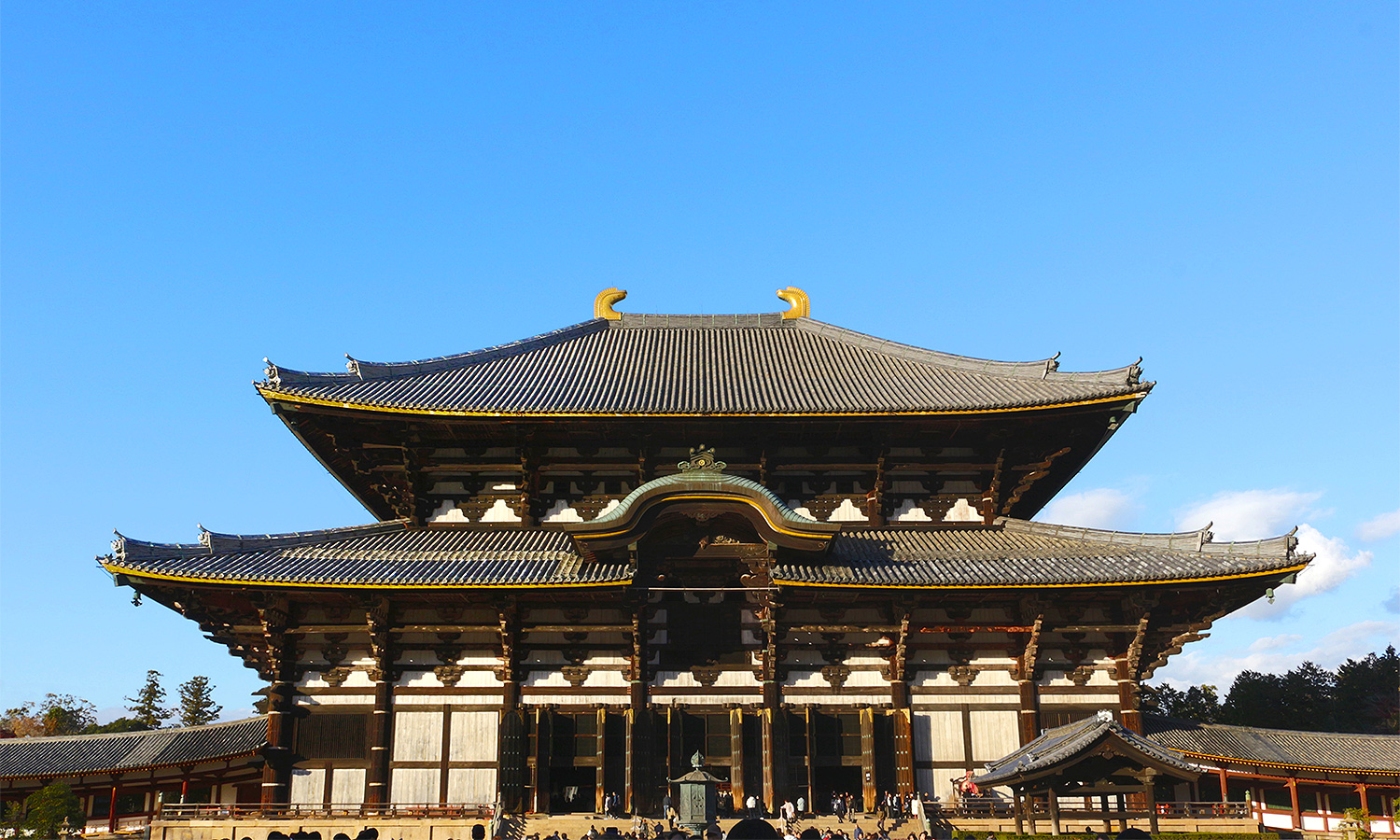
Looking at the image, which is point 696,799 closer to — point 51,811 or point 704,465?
point 704,465

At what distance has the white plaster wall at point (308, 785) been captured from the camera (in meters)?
23.4

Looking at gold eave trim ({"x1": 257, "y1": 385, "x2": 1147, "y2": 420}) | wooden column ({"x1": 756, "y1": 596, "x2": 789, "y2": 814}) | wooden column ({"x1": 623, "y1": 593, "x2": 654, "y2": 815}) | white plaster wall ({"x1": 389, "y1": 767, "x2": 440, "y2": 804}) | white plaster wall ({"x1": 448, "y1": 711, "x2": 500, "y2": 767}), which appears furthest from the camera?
gold eave trim ({"x1": 257, "y1": 385, "x2": 1147, "y2": 420})

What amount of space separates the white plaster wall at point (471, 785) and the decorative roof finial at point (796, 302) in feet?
63.9

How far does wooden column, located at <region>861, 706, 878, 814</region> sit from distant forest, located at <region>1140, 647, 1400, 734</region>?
126 feet

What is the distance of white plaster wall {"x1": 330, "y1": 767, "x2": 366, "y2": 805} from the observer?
23.4 metres

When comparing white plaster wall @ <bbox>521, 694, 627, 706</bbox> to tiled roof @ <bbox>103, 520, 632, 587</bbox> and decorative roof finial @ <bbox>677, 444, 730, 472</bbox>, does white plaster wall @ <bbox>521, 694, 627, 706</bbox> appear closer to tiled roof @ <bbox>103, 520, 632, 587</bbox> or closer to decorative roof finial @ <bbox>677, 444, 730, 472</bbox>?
tiled roof @ <bbox>103, 520, 632, 587</bbox>

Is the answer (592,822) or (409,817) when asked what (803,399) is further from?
(409,817)

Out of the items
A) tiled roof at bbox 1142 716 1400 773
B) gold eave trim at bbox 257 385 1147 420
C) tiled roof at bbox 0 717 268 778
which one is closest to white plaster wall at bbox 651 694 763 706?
gold eave trim at bbox 257 385 1147 420

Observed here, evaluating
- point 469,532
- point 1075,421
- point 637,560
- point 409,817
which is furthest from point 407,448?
point 1075,421

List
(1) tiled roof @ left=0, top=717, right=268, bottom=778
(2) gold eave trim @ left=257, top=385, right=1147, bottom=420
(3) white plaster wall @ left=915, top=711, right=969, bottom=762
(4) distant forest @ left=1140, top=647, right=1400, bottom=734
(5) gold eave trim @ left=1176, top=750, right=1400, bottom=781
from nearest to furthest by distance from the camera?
1. (3) white plaster wall @ left=915, top=711, right=969, bottom=762
2. (2) gold eave trim @ left=257, top=385, right=1147, bottom=420
3. (5) gold eave trim @ left=1176, top=750, right=1400, bottom=781
4. (1) tiled roof @ left=0, top=717, right=268, bottom=778
5. (4) distant forest @ left=1140, top=647, right=1400, bottom=734

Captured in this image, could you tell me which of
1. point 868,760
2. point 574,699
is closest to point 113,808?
point 574,699

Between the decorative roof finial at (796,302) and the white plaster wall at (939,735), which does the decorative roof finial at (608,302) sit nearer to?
the decorative roof finial at (796,302)

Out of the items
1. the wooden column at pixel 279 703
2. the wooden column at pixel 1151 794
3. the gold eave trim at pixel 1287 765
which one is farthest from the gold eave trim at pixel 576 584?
the gold eave trim at pixel 1287 765

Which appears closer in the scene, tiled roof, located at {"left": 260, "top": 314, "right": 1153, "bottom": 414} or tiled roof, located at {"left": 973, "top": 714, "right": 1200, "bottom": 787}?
tiled roof, located at {"left": 973, "top": 714, "right": 1200, "bottom": 787}
